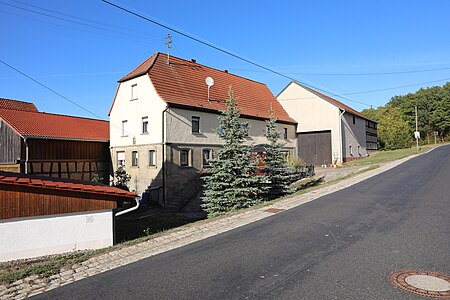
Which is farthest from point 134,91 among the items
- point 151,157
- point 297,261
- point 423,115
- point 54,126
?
point 423,115

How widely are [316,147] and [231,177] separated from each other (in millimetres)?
19478

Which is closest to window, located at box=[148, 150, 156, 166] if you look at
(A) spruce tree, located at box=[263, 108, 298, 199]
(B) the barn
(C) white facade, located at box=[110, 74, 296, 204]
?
(C) white facade, located at box=[110, 74, 296, 204]

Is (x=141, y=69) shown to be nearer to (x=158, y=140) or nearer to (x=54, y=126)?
(x=158, y=140)

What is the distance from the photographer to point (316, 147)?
101ft

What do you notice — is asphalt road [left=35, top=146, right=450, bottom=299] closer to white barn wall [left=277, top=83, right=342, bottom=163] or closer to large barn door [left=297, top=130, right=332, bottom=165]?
white barn wall [left=277, top=83, right=342, bottom=163]

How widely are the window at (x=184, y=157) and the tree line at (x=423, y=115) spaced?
1632 inches

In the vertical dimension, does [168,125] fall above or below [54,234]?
above

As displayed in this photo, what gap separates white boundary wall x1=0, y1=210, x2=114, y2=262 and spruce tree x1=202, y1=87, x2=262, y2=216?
6249 millimetres

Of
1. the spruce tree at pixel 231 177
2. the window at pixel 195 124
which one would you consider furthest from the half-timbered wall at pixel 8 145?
the spruce tree at pixel 231 177

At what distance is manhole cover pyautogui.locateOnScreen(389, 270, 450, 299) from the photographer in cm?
377

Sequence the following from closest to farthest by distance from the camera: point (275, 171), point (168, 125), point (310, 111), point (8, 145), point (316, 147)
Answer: point (275, 171)
point (168, 125)
point (8, 145)
point (316, 147)
point (310, 111)

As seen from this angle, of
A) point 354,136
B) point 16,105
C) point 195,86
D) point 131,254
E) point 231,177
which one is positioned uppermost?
point 16,105

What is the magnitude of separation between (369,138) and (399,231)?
3576 cm

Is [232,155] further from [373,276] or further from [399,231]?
[373,276]
